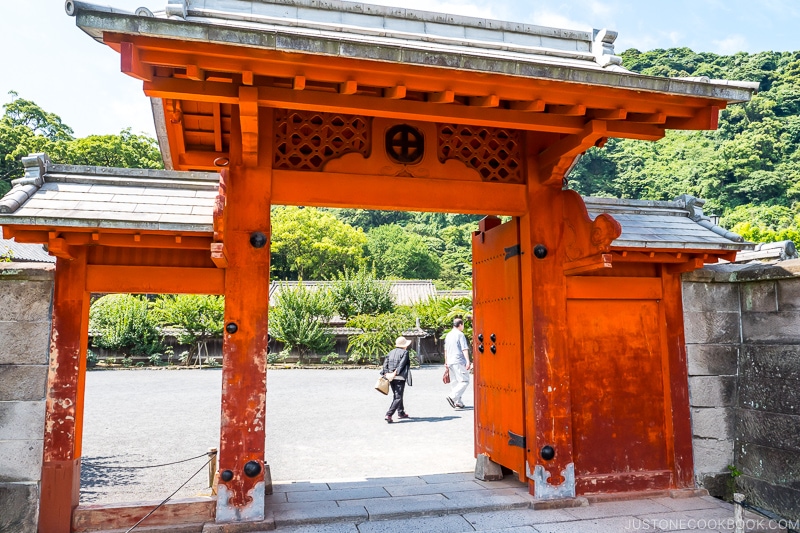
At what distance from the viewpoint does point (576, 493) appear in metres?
5.12

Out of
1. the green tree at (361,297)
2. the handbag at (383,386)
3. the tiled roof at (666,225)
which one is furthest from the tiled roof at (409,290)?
the tiled roof at (666,225)

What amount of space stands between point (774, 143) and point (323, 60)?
49.7 metres

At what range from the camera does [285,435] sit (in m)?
9.53

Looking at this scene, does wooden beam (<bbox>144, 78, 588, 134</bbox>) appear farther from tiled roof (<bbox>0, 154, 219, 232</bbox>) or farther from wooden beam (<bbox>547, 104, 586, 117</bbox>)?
tiled roof (<bbox>0, 154, 219, 232</bbox>)

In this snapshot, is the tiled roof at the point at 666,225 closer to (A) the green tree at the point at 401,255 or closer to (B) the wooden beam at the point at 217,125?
(B) the wooden beam at the point at 217,125

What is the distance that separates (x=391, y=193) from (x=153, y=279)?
2.15m

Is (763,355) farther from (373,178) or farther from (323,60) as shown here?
(323,60)

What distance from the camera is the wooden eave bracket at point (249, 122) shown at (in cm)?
399

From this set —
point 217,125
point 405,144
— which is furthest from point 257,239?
point 405,144

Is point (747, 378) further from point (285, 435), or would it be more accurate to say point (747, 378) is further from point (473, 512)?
point (285, 435)

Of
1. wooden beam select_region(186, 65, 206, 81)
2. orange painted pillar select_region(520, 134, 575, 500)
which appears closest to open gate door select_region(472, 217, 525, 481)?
orange painted pillar select_region(520, 134, 575, 500)

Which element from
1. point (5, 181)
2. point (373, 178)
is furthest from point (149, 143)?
point (373, 178)

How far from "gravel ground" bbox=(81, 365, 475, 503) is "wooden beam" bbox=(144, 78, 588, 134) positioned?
11.5 ft

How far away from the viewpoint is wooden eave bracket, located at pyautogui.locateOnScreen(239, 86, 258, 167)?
3.99m
